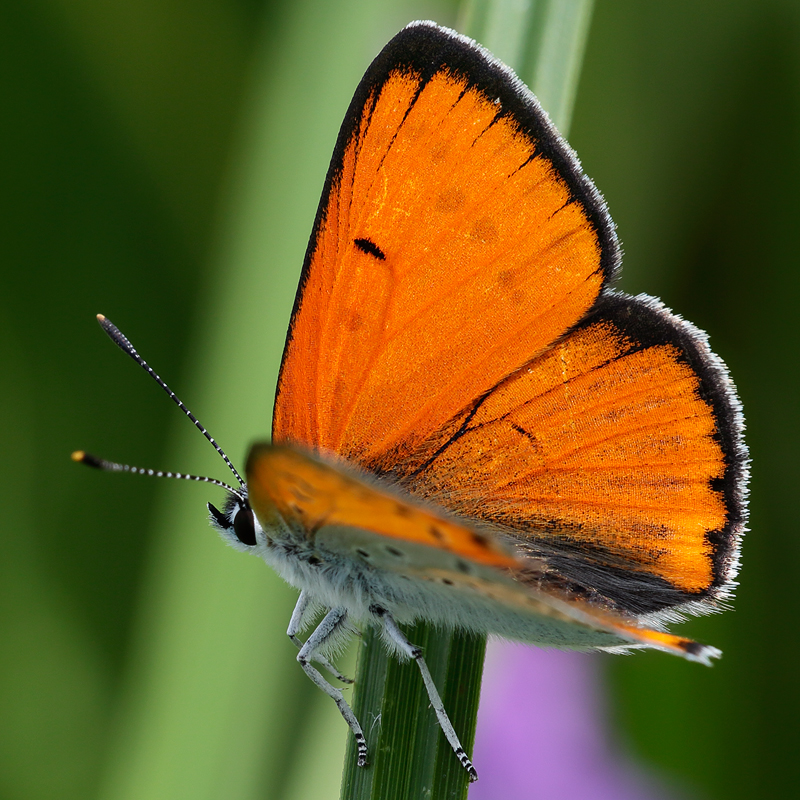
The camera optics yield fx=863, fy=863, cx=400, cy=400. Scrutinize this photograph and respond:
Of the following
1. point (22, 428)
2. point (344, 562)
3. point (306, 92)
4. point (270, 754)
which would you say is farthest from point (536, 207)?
point (22, 428)

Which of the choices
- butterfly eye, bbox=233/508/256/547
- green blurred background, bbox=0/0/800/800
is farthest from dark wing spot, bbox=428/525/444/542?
green blurred background, bbox=0/0/800/800

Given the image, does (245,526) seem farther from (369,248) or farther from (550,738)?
(550,738)

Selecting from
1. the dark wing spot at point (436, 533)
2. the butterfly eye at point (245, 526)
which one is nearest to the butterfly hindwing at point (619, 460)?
the butterfly eye at point (245, 526)

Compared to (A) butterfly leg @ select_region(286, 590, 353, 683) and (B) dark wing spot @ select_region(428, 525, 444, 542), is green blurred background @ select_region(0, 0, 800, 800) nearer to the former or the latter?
(A) butterfly leg @ select_region(286, 590, 353, 683)

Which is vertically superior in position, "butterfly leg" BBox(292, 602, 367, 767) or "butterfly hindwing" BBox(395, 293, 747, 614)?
"butterfly hindwing" BBox(395, 293, 747, 614)

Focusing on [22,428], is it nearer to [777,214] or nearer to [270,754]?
[270,754]

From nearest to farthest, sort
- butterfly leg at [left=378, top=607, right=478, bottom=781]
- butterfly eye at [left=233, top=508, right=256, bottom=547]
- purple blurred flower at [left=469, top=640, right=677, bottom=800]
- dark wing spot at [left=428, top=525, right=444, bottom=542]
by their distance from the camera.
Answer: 1. dark wing spot at [left=428, top=525, right=444, bottom=542]
2. butterfly leg at [left=378, top=607, right=478, bottom=781]
3. butterfly eye at [left=233, top=508, right=256, bottom=547]
4. purple blurred flower at [left=469, top=640, right=677, bottom=800]

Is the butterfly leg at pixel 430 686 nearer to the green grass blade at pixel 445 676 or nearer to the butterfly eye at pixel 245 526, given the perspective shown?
the green grass blade at pixel 445 676
